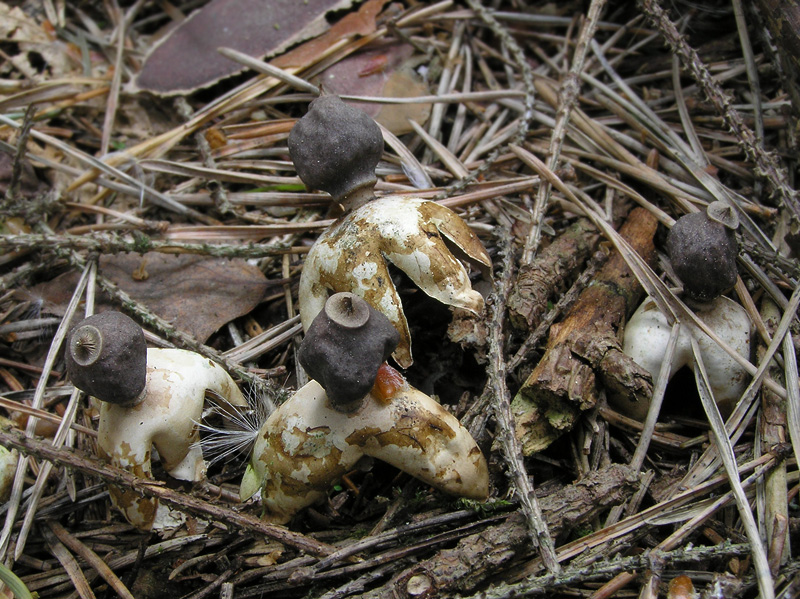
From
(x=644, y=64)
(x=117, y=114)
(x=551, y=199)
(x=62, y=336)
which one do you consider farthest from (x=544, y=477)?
(x=117, y=114)

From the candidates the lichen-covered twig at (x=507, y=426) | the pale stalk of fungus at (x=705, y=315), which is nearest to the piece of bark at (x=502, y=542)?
the lichen-covered twig at (x=507, y=426)

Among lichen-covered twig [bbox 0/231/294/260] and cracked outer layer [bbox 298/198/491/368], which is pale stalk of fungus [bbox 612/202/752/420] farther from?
lichen-covered twig [bbox 0/231/294/260]

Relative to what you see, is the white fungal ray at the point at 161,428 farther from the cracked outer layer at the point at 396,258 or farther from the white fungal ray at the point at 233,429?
the cracked outer layer at the point at 396,258

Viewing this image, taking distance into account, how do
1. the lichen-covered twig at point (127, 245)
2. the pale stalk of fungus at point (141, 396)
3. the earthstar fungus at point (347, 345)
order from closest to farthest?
1. the earthstar fungus at point (347, 345)
2. the pale stalk of fungus at point (141, 396)
3. the lichen-covered twig at point (127, 245)

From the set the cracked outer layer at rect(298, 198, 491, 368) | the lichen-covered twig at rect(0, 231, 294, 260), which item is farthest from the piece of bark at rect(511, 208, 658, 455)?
the lichen-covered twig at rect(0, 231, 294, 260)

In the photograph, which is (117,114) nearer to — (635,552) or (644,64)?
(644,64)
